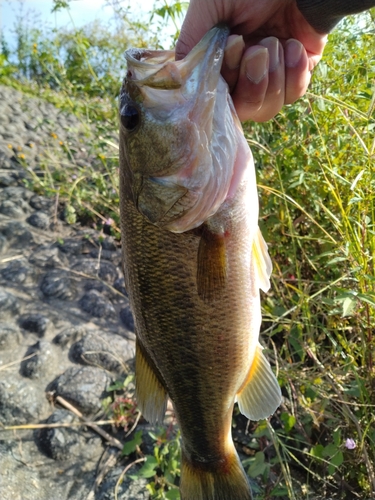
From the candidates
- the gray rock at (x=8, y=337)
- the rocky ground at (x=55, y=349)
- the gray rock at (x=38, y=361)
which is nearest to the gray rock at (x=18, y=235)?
the rocky ground at (x=55, y=349)

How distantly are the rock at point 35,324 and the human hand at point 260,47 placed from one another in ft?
7.13

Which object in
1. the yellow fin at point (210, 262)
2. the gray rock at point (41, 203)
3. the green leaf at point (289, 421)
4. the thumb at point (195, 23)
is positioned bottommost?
the green leaf at point (289, 421)

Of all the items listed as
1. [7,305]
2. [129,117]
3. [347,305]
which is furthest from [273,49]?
[7,305]

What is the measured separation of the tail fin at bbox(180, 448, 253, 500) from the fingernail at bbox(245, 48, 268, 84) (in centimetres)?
146

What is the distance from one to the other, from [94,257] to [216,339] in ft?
8.67

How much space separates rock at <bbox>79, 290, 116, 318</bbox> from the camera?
3.26 metres

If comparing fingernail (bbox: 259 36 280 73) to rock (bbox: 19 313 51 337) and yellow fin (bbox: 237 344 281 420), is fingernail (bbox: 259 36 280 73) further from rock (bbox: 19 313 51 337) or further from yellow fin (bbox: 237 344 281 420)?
rock (bbox: 19 313 51 337)

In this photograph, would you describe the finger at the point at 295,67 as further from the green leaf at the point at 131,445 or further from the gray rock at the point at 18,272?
the gray rock at the point at 18,272

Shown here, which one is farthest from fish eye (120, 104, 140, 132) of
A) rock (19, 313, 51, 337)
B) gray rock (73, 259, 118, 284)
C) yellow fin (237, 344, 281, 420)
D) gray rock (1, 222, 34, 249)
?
gray rock (1, 222, 34, 249)

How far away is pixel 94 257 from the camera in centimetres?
389

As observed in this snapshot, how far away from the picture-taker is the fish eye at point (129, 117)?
1.29 metres

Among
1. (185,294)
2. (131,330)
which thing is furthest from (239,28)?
(131,330)

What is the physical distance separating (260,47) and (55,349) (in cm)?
241

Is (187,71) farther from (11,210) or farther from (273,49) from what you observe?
(11,210)
